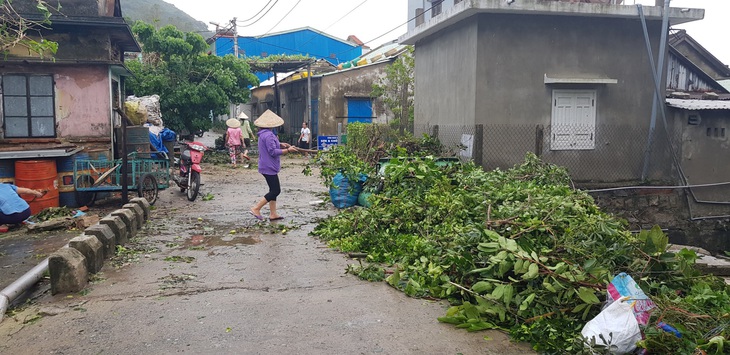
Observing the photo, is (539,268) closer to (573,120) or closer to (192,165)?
(573,120)

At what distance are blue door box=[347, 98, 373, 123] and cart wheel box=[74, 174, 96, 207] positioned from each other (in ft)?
50.0

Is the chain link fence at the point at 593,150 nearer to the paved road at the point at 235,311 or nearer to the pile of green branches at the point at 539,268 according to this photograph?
the pile of green branches at the point at 539,268

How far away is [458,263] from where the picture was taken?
5.15 meters

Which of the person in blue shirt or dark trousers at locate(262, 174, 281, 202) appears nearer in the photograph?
the person in blue shirt

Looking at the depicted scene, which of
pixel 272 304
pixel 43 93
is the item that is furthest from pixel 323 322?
pixel 43 93

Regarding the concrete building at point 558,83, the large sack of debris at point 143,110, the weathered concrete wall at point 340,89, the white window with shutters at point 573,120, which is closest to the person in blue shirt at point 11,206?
the large sack of debris at point 143,110

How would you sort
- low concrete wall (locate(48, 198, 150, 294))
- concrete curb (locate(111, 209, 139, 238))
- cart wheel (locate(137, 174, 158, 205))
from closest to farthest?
low concrete wall (locate(48, 198, 150, 294))
concrete curb (locate(111, 209, 139, 238))
cart wheel (locate(137, 174, 158, 205))

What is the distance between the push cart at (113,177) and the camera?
1056 cm

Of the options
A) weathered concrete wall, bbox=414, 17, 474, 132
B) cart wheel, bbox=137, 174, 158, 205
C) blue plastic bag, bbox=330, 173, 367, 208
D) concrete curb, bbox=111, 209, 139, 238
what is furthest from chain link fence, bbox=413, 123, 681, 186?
concrete curb, bbox=111, 209, 139, 238

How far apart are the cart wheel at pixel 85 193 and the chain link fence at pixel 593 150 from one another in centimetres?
711

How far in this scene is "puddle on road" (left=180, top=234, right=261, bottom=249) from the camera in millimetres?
7580

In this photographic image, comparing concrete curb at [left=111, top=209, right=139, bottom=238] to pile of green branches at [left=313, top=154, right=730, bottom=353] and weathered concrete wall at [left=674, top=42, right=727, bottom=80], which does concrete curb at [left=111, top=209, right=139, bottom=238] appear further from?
weathered concrete wall at [left=674, top=42, right=727, bottom=80]

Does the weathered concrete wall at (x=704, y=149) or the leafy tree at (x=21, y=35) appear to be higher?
the leafy tree at (x=21, y=35)

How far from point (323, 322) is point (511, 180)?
186 inches
